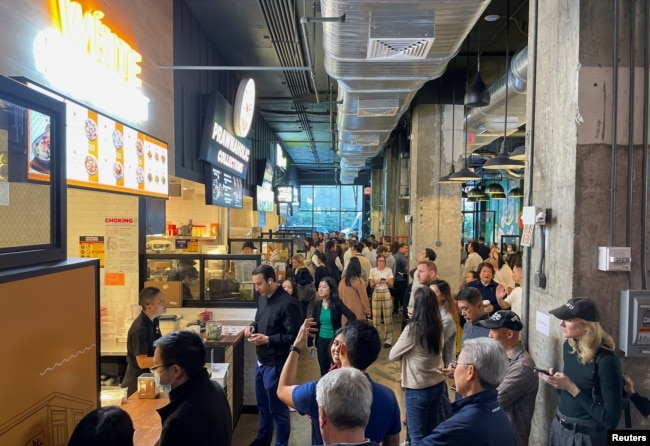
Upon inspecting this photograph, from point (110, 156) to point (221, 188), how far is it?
3.88 m

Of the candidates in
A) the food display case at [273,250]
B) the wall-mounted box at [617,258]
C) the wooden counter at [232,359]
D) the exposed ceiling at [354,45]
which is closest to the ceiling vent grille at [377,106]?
the exposed ceiling at [354,45]

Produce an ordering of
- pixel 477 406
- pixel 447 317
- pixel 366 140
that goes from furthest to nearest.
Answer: pixel 366 140
pixel 447 317
pixel 477 406

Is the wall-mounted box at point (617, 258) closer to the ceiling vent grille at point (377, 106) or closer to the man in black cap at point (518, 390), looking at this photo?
the man in black cap at point (518, 390)

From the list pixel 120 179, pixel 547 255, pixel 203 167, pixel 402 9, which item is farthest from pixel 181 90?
pixel 547 255

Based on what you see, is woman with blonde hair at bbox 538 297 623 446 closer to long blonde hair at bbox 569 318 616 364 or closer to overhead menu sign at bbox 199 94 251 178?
long blonde hair at bbox 569 318 616 364

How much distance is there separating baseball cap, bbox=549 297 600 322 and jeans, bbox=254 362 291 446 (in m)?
2.34

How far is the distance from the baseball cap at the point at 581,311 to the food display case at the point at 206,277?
3523mm

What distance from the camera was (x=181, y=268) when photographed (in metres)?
5.21

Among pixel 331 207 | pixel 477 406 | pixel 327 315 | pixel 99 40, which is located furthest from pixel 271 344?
pixel 331 207

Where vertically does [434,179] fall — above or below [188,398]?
above

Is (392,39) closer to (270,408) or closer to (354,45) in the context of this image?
(354,45)

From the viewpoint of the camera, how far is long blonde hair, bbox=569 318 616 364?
225cm

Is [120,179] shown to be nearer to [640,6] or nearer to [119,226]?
[119,226]

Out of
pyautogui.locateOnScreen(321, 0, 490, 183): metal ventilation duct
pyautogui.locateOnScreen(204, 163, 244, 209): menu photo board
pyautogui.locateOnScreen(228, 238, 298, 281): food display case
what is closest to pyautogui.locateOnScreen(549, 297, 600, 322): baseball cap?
pyautogui.locateOnScreen(321, 0, 490, 183): metal ventilation duct
